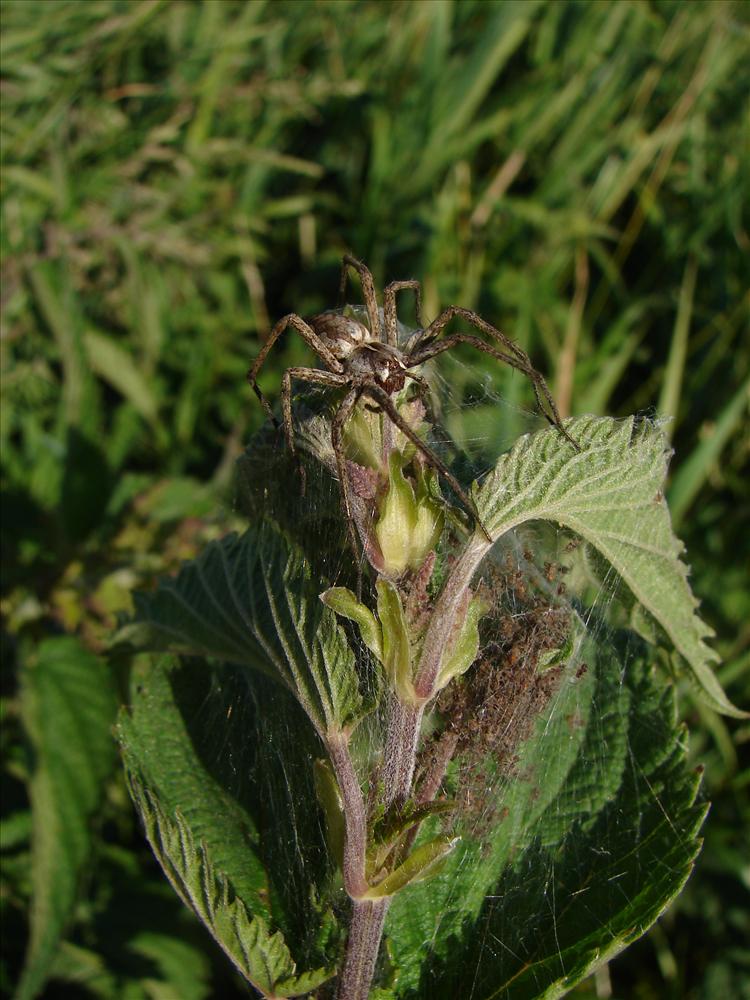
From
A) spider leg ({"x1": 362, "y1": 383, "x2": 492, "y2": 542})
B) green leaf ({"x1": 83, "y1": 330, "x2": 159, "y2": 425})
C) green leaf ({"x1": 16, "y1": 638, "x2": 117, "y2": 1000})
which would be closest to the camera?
spider leg ({"x1": 362, "y1": 383, "x2": 492, "y2": 542})

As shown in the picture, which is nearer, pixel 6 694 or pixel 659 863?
pixel 659 863

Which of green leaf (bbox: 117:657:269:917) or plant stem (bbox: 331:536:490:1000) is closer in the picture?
plant stem (bbox: 331:536:490:1000)


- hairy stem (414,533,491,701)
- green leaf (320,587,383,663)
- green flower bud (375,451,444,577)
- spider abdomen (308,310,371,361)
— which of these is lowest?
hairy stem (414,533,491,701)

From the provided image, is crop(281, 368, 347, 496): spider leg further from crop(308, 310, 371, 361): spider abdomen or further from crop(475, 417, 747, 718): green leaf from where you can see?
crop(475, 417, 747, 718): green leaf

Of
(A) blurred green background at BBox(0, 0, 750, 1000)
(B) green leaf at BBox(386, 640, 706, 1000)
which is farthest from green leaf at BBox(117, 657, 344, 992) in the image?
(A) blurred green background at BBox(0, 0, 750, 1000)

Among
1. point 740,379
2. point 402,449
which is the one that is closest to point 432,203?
point 740,379

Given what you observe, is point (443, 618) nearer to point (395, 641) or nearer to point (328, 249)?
point (395, 641)

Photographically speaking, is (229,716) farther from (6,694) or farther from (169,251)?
(169,251)
